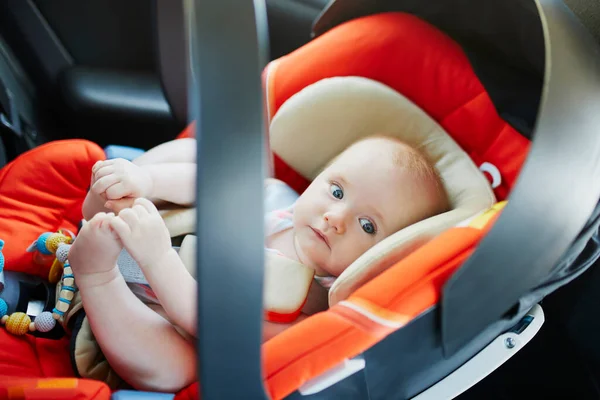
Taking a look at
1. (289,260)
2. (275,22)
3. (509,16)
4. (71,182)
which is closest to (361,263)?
(289,260)

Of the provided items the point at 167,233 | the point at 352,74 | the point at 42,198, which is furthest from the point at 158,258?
the point at 352,74

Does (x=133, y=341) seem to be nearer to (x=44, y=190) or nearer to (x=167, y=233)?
(x=167, y=233)

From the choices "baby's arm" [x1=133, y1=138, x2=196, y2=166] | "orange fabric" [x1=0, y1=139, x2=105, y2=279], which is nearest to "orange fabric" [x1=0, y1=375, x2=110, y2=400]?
"orange fabric" [x1=0, y1=139, x2=105, y2=279]

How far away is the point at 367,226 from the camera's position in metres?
0.87

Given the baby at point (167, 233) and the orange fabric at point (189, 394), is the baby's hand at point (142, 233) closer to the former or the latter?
the baby at point (167, 233)

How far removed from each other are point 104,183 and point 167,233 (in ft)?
0.55

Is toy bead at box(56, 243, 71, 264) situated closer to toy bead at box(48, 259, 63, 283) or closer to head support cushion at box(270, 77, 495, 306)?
toy bead at box(48, 259, 63, 283)

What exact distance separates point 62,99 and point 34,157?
39 centimetres

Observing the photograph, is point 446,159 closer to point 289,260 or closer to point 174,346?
point 289,260

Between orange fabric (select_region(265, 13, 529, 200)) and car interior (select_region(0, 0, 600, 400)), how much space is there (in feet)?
0.79

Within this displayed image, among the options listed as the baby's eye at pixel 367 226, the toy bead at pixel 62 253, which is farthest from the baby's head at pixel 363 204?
the toy bead at pixel 62 253

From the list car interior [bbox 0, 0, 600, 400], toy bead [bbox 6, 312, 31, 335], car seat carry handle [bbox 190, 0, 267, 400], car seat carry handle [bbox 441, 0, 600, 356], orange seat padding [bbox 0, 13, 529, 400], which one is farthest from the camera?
car interior [bbox 0, 0, 600, 400]

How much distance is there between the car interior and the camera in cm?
118

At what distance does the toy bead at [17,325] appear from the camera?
815 mm
